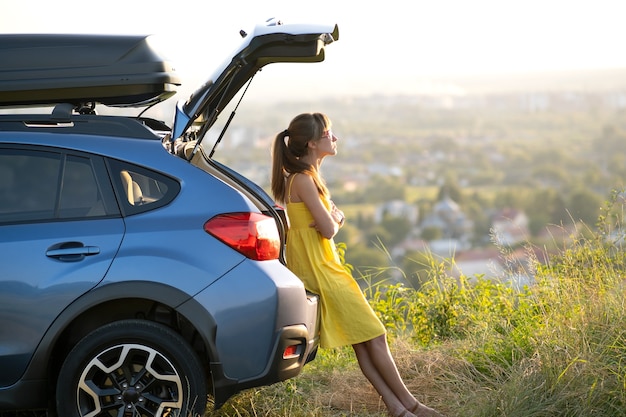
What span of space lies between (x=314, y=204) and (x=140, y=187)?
100cm

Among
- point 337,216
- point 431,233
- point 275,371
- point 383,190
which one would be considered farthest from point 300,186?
point 383,190

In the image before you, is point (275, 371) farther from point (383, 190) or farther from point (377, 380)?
point (383, 190)

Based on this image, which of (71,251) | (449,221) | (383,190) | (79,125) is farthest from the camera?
(383,190)

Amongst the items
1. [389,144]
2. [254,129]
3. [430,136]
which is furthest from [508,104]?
[254,129]

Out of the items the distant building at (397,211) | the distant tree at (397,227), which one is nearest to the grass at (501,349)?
the distant tree at (397,227)

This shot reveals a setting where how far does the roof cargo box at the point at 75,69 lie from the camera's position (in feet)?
14.0

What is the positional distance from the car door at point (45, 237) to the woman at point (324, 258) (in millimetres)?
1092

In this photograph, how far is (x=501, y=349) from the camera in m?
5.36

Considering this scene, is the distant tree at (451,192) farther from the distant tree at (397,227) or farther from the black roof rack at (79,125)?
the black roof rack at (79,125)

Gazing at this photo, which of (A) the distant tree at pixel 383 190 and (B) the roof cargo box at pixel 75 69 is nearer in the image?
(B) the roof cargo box at pixel 75 69

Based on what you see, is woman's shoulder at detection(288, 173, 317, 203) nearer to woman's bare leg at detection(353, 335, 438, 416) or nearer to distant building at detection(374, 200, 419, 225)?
woman's bare leg at detection(353, 335, 438, 416)

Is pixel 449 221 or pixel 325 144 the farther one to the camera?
pixel 449 221

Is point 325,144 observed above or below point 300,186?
above

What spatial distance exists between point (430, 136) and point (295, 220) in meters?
108
